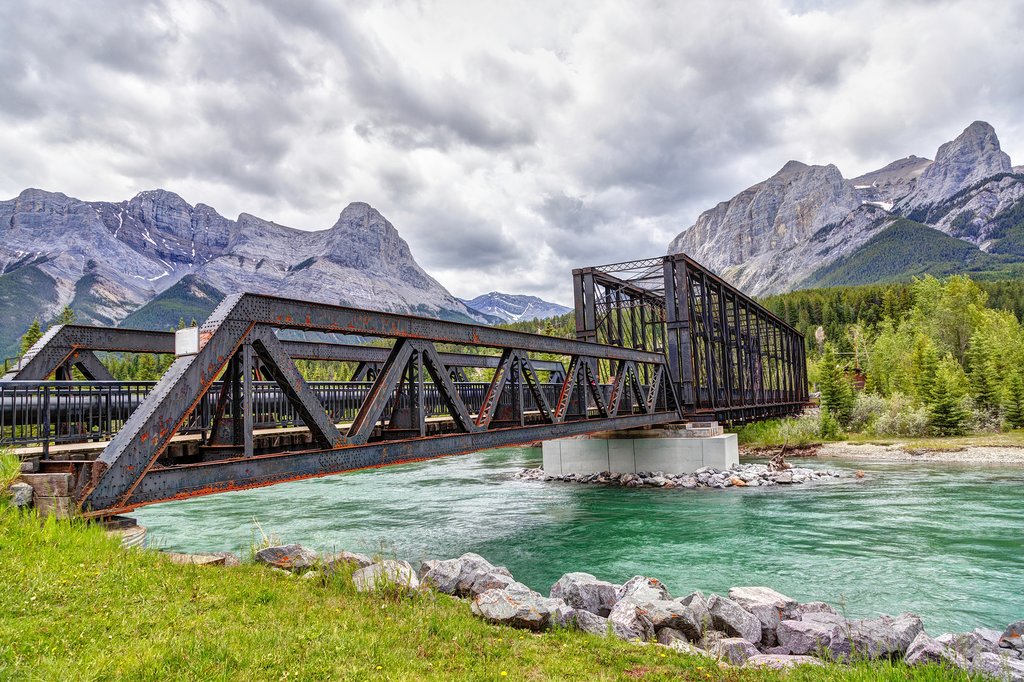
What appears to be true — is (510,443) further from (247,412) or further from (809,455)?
(809,455)

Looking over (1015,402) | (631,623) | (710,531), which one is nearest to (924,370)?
(1015,402)

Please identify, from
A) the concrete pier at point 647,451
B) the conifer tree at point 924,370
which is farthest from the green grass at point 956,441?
the concrete pier at point 647,451

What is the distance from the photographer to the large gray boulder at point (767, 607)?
9.06m

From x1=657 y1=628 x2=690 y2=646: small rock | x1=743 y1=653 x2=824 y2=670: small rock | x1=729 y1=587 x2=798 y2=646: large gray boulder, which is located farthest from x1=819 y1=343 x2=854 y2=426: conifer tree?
x1=743 y1=653 x2=824 y2=670: small rock

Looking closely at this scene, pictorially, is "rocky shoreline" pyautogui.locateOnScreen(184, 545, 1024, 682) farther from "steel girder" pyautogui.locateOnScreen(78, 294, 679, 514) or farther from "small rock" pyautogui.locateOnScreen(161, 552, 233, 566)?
"steel girder" pyautogui.locateOnScreen(78, 294, 679, 514)

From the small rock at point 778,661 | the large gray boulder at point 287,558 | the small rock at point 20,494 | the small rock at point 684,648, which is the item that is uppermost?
the small rock at point 20,494

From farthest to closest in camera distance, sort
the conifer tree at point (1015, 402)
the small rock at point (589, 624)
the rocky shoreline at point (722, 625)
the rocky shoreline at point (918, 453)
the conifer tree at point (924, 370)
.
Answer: the conifer tree at point (924, 370) → the conifer tree at point (1015, 402) → the rocky shoreline at point (918, 453) → the small rock at point (589, 624) → the rocky shoreline at point (722, 625)

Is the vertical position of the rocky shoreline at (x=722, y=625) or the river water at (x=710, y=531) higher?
the rocky shoreline at (x=722, y=625)

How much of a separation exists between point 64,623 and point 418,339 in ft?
27.9

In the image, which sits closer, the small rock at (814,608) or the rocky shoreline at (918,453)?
the small rock at (814,608)

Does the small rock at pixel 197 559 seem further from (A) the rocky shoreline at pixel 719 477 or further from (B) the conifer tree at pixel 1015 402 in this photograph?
(B) the conifer tree at pixel 1015 402

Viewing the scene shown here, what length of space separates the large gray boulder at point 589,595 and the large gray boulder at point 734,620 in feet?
5.94

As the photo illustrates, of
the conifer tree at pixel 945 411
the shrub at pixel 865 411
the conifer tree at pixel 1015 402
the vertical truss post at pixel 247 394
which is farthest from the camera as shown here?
the shrub at pixel 865 411

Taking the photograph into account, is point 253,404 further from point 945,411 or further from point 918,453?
point 945,411
